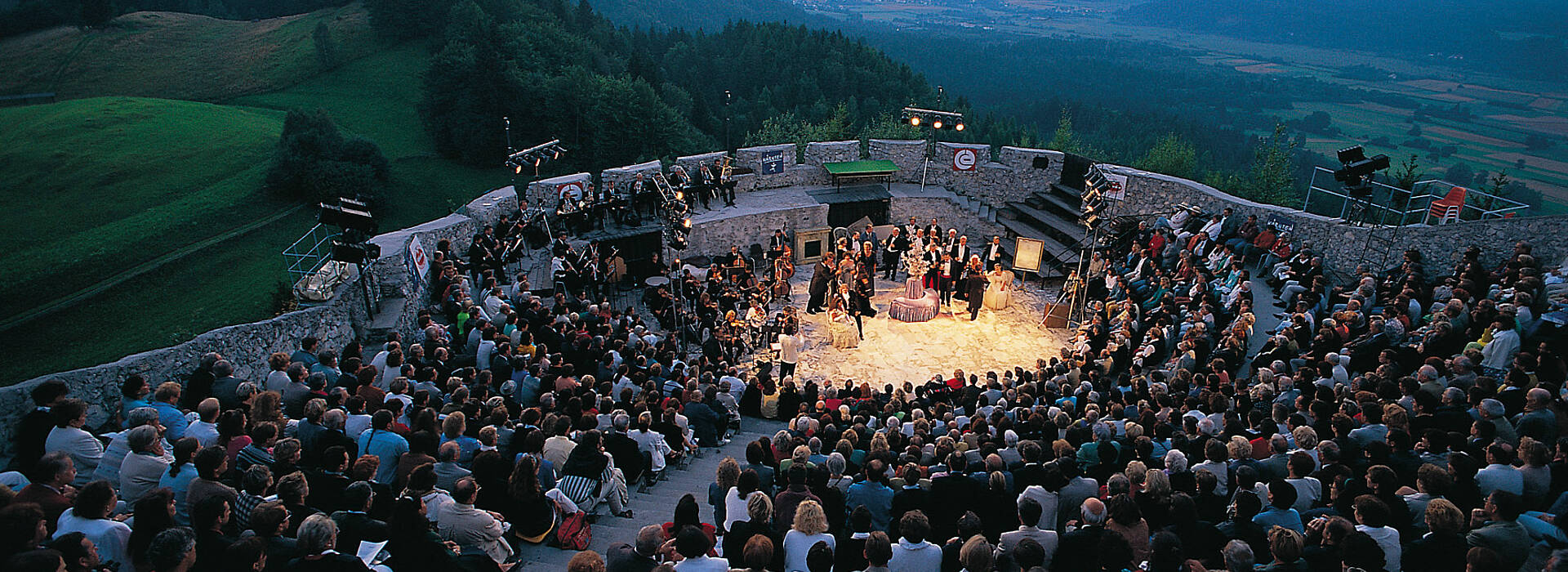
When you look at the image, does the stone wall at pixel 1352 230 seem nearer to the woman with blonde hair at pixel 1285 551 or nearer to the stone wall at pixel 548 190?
the woman with blonde hair at pixel 1285 551

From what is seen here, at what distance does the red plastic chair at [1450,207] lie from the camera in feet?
41.5

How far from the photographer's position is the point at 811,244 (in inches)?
795

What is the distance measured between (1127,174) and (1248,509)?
15528mm

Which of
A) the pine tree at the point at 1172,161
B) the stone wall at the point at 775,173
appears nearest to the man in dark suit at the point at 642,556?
the stone wall at the point at 775,173

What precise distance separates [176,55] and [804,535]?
63.4 metres

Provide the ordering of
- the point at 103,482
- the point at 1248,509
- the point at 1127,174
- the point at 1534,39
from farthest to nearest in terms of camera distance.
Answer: the point at 1534,39, the point at 1127,174, the point at 1248,509, the point at 103,482

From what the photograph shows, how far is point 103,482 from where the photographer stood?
14.2 ft

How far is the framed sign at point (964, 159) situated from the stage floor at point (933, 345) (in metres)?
5.47

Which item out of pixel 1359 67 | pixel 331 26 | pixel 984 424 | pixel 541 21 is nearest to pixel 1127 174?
pixel 984 424

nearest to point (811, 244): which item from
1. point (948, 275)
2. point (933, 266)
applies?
point (933, 266)

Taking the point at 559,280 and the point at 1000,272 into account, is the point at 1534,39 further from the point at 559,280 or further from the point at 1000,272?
the point at 559,280

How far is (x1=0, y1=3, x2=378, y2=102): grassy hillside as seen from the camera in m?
44.3

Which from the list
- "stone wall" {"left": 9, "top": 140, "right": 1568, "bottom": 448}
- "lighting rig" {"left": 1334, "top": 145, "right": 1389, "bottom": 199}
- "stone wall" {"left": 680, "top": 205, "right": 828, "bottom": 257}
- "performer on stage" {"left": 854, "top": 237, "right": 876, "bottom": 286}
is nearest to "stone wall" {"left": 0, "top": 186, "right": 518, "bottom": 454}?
"stone wall" {"left": 9, "top": 140, "right": 1568, "bottom": 448}

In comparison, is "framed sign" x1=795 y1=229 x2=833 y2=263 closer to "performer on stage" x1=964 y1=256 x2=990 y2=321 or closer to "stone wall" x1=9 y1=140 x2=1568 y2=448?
"stone wall" x1=9 y1=140 x2=1568 y2=448
